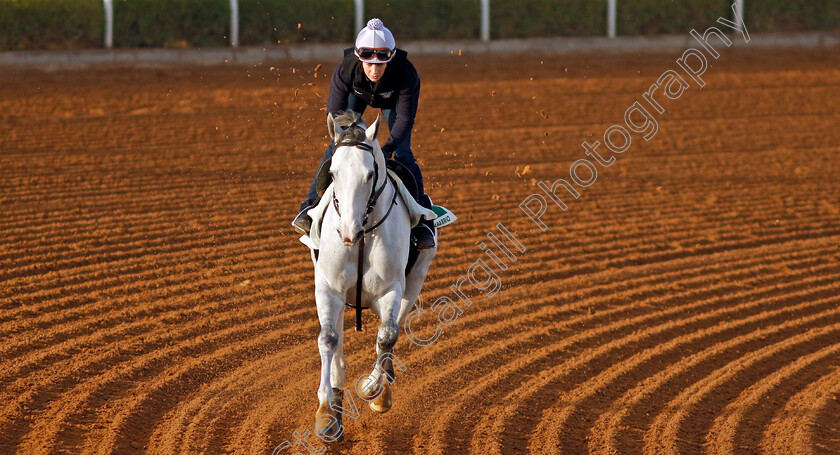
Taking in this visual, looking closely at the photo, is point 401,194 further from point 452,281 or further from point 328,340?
point 452,281

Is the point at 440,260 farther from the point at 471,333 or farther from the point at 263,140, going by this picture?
the point at 263,140

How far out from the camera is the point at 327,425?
5.66m

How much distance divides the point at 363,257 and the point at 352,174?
732 mm

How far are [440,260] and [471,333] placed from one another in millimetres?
1996

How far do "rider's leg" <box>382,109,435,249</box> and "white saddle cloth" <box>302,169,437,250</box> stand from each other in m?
0.09

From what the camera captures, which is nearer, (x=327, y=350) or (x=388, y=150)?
(x=327, y=350)

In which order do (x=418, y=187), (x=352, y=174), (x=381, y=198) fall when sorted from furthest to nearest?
(x=418, y=187)
(x=381, y=198)
(x=352, y=174)

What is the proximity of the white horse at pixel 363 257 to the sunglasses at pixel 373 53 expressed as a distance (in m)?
0.61

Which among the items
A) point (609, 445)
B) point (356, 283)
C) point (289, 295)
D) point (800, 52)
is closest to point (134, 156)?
point (289, 295)

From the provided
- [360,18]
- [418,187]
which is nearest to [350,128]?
[418,187]

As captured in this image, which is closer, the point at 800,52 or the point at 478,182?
the point at 478,182

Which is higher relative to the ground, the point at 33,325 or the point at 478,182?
the point at 478,182

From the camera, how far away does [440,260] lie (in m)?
10.0

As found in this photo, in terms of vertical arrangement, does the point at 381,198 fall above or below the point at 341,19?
below
